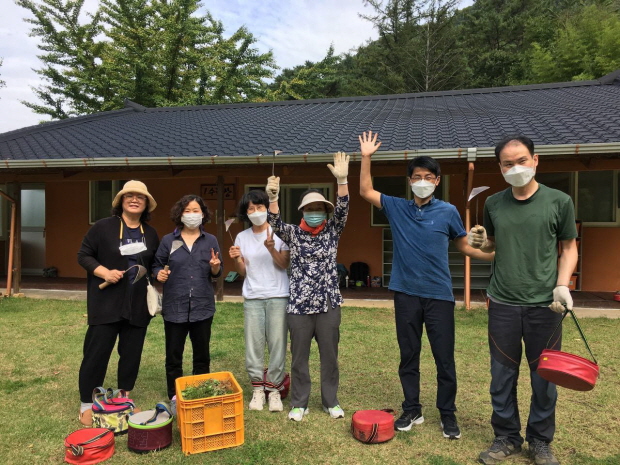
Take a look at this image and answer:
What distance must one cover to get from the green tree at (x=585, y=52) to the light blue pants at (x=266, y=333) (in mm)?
16980

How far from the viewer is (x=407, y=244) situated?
275 centimetres

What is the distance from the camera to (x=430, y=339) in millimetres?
2713

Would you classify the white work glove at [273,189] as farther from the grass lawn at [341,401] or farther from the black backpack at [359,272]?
the black backpack at [359,272]

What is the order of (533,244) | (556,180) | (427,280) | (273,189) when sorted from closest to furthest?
(533,244)
(427,280)
(273,189)
(556,180)

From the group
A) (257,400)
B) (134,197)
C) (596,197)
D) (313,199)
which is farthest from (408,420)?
(596,197)

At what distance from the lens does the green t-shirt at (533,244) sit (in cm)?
232

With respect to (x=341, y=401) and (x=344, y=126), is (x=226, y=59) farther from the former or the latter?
(x=341, y=401)

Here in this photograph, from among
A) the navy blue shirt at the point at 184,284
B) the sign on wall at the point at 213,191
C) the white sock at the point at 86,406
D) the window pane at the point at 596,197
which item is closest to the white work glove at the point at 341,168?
the navy blue shirt at the point at 184,284

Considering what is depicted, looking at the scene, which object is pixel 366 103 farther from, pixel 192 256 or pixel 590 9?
pixel 590 9

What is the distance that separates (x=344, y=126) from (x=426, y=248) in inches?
224

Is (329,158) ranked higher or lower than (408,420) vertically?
higher

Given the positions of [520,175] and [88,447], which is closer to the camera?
[520,175]

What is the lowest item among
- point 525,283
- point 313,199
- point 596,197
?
point 525,283

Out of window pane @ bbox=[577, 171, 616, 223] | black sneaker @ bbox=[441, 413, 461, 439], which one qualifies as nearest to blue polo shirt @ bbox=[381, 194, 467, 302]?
black sneaker @ bbox=[441, 413, 461, 439]
